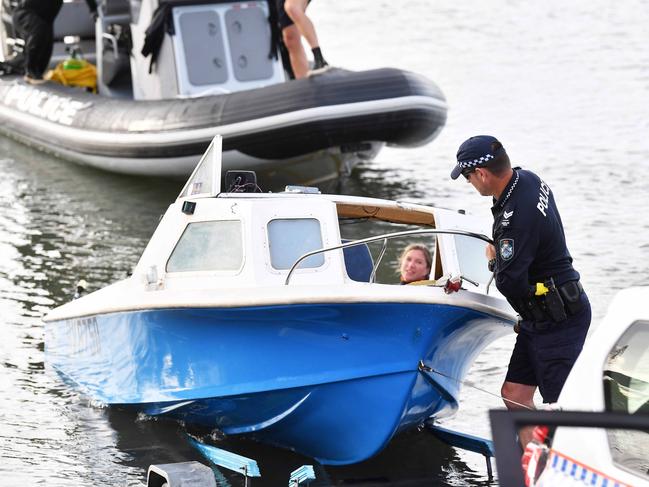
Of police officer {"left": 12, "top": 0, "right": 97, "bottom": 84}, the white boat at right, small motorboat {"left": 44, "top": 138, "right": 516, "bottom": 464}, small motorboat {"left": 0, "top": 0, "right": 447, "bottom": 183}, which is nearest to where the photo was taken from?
the white boat at right

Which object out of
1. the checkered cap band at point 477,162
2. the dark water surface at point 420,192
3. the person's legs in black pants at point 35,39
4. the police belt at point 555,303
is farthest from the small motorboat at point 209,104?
the police belt at point 555,303

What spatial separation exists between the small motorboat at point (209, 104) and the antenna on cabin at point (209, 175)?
5.91 m

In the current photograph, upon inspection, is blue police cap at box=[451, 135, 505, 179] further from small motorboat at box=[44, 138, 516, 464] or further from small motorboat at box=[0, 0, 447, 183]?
small motorboat at box=[0, 0, 447, 183]

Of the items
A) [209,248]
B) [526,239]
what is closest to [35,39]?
[209,248]

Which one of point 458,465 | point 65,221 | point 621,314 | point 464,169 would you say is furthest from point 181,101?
point 621,314

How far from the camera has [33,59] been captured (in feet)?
60.6

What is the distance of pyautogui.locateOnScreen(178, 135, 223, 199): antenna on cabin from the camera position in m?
8.24

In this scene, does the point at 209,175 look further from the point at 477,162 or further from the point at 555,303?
the point at 555,303

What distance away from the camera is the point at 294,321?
746 centimetres

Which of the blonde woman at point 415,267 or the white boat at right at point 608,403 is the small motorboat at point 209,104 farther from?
the white boat at right at point 608,403

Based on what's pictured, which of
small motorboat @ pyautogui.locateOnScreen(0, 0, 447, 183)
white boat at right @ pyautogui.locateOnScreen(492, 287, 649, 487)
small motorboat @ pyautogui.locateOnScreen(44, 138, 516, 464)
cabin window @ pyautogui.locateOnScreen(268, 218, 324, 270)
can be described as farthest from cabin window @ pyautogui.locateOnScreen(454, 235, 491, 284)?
small motorboat @ pyautogui.locateOnScreen(0, 0, 447, 183)

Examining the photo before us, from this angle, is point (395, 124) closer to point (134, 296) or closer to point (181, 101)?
point (181, 101)

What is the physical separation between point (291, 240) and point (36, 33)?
438 inches

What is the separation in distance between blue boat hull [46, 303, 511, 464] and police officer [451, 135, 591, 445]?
1.66 feet
